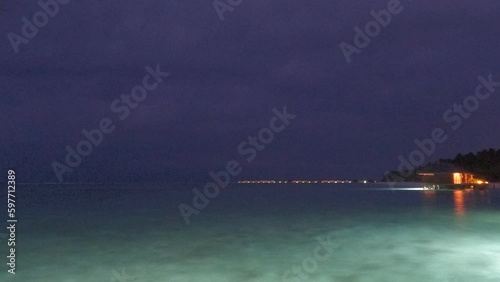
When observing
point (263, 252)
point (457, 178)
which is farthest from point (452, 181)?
point (263, 252)

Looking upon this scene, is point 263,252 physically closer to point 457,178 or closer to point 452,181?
point 452,181

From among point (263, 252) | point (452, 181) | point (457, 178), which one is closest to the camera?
point (263, 252)

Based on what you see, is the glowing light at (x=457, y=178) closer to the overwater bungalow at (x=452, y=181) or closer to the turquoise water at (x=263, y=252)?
the overwater bungalow at (x=452, y=181)

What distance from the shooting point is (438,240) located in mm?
16984

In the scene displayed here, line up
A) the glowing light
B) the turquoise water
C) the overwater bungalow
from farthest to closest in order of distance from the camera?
the overwater bungalow, the glowing light, the turquoise water

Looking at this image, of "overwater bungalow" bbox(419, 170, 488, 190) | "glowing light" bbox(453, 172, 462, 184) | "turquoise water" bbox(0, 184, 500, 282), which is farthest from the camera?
"overwater bungalow" bbox(419, 170, 488, 190)

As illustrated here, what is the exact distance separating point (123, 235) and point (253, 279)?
400 inches

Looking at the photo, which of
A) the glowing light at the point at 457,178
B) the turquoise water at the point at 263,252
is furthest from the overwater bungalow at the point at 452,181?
the turquoise water at the point at 263,252

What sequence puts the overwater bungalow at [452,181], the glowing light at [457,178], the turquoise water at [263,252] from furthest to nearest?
the overwater bungalow at [452,181] < the glowing light at [457,178] < the turquoise water at [263,252]

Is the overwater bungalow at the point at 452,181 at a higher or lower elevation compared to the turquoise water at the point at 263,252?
higher

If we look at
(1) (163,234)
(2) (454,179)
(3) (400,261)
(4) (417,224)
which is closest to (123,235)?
(1) (163,234)

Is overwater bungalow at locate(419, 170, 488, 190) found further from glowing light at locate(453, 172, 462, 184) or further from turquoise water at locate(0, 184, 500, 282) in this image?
turquoise water at locate(0, 184, 500, 282)

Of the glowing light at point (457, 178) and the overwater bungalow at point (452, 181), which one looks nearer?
the glowing light at point (457, 178)

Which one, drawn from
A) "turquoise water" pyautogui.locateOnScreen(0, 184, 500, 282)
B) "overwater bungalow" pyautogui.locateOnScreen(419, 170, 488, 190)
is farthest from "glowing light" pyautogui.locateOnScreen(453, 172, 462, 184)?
"turquoise water" pyautogui.locateOnScreen(0, 184, 500, 282)
